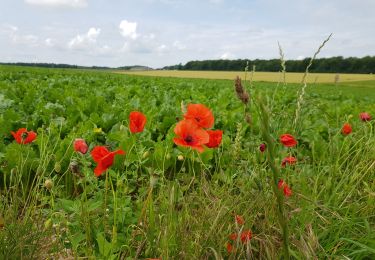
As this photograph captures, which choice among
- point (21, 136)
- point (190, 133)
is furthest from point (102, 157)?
point (21, 136)

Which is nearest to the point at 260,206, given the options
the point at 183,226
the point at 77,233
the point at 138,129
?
the point at 183,226

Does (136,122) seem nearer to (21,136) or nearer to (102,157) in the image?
(102,157)

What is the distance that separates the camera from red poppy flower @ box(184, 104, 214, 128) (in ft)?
5.12

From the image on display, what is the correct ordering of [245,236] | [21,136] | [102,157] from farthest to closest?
[21,136] < [245,236] < [102,157]

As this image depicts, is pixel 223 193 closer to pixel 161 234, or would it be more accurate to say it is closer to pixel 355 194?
pixel 161 234

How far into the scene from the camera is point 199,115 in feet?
5.18

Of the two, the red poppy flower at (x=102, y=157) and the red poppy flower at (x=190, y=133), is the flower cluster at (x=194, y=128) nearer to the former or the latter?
the red poppy flower at (x=190, y=133)

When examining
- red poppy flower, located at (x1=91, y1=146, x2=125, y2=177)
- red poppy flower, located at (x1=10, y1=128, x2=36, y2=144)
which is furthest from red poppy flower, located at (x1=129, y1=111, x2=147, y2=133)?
red poppy flower, located at (x1=10, y1=128, x2=36, y2=144)

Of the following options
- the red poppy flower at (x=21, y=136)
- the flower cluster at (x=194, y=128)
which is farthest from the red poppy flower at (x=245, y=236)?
the red poppy flower at (x=21, y=136)

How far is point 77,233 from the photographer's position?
184 cm

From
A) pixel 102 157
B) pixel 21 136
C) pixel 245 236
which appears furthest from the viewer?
pixel 21 136

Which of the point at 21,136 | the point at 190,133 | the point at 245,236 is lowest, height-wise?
the point at 245,236

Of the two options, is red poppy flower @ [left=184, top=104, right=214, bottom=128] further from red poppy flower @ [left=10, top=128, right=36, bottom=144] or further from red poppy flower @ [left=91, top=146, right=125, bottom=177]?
red poppy flower @ [left=10, top=128, right=36, bottom=144]

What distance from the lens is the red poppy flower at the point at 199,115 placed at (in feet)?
5.12
